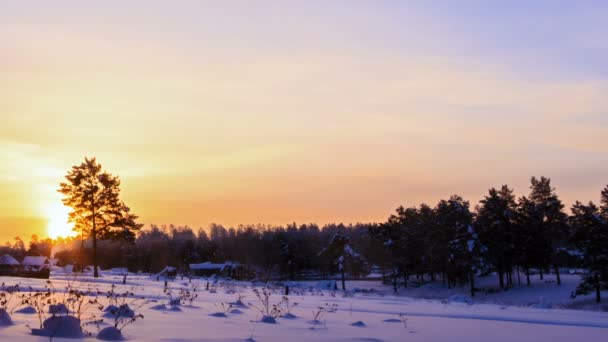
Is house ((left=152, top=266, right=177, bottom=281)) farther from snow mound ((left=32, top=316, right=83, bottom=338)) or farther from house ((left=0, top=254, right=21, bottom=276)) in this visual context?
snow mound ((left=32, top=316, right=83, bottom=338))

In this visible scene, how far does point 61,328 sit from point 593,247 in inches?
1841

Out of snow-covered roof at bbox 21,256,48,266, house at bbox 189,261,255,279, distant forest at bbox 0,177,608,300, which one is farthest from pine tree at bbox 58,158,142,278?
house at bbox 189,261,255,279

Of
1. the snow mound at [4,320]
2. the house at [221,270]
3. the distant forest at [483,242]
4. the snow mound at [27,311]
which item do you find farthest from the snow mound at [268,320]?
the house at [221,270]

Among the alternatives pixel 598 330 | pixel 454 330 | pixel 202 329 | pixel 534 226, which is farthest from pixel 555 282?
pixel 202 329

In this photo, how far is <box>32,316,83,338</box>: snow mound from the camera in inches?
315

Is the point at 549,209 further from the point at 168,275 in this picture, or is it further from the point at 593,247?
the point at 168,275

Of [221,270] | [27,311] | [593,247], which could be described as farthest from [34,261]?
[27,311]

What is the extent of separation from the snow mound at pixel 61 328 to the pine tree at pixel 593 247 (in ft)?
151

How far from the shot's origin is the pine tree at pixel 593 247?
45594 mm

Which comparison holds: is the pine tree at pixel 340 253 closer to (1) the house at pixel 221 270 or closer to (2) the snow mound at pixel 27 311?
(1) the house at pixel 221 270

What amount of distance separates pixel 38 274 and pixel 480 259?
4513 cm

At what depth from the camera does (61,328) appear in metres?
8.09

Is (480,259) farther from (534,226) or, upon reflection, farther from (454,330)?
(454,330)

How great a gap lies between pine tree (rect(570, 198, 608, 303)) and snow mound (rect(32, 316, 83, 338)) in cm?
4615
